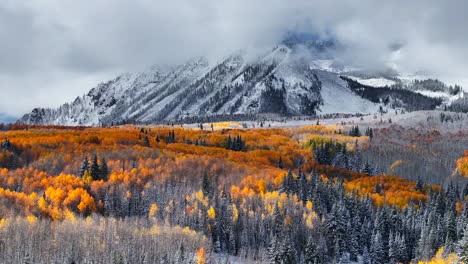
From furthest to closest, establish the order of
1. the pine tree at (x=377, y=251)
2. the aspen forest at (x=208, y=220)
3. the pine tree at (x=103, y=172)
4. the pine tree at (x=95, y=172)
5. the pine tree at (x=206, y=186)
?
the pine tree at (x=103, y=172) < the pine tree at (x=95, y=172) < the pine tree at (x=206, y=186) < the pine tree at (x=377, y=251) < the aspen forest at (x=208, y=220)

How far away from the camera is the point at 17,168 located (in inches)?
7239

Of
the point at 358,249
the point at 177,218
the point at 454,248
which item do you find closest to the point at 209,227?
the point at 177,218

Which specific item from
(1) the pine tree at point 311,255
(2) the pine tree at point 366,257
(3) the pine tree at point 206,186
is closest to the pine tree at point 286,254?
(1) the pine tree at point 311,255

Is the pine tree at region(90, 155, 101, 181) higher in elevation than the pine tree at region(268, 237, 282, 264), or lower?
higher

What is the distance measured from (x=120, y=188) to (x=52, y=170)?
4918 centimetres

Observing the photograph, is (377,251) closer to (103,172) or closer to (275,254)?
(275,254)

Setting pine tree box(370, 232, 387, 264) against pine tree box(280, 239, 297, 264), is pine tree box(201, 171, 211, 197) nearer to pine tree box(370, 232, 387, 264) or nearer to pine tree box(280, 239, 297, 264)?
pine tree box(280, 239, 297, 264)

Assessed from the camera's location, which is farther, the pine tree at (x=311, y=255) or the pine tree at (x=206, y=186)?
the pine tree at (x=206, y=186)

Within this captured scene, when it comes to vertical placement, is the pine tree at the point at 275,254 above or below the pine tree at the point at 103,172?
below

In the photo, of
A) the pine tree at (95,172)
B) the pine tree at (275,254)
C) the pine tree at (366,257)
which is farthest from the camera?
the pine tree at (95,172)

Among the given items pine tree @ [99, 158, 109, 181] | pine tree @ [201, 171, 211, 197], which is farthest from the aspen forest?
pine tree @ [201, 171, 211, 197]

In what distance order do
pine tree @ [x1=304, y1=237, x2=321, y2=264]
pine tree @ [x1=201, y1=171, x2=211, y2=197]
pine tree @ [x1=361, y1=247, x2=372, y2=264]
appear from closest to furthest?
pine tree @ [x1=304, y1=237, x2=321, y2=264]
pine tree @ [x1=361, y1=247, x2=372, y2=264]
pine tree @ [x1=201, y1=171, x2=211, y2=197]

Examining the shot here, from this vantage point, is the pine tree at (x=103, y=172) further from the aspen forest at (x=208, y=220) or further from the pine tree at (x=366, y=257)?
the pine tree at (x=366, y=257)

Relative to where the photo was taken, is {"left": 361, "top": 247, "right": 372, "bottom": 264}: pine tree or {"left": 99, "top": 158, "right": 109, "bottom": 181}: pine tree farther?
{"left": 99, "top": 158, "right": 109, "bottom": 181}: pine tree
